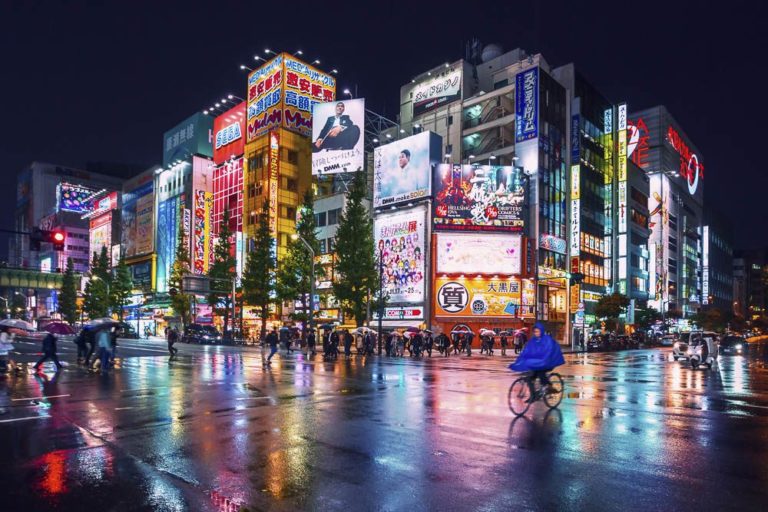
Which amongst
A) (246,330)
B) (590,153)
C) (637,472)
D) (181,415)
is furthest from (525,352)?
(590,153)

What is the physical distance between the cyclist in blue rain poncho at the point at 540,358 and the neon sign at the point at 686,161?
97.7 m

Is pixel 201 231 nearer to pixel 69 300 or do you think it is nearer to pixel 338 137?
pixel 338 137

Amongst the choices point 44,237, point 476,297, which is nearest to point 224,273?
point 476,297

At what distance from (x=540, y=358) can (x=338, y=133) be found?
48682 millimetres

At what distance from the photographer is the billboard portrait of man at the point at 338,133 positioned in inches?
2243

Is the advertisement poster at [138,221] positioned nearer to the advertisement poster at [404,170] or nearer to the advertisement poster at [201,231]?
the advertisement poster at [201,231]

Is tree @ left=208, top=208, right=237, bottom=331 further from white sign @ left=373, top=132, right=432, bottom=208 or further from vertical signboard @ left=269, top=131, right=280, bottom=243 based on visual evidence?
white sign @ left=373, top=132, right=432, bottom=208

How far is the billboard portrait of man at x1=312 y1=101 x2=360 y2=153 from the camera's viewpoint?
187 feet

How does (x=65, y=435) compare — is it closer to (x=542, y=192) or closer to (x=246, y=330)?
(x=542, y=192)

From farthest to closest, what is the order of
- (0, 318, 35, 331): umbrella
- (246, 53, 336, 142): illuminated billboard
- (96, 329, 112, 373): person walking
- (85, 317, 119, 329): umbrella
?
(246, 53, 336, 142): illuminated billboard
(85, 317, 119, 329): umbrella
(96, 329, 112, 373): person walking
(0, 318, 35, 331): umbrella

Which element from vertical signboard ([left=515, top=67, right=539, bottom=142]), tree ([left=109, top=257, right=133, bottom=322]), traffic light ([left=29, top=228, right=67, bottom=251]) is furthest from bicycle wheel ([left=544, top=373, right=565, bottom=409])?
tree ([left=109, top=257, right=133, bottom=322])

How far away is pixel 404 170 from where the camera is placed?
52.9 meters

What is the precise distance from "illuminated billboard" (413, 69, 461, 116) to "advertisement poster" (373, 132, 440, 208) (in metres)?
16.0

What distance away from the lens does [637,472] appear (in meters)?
6.71
